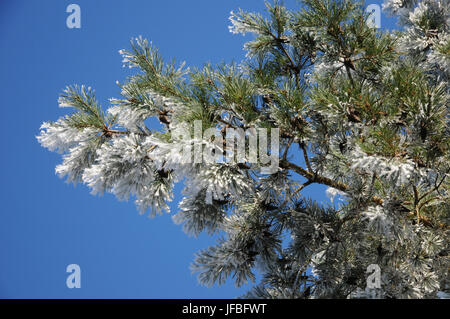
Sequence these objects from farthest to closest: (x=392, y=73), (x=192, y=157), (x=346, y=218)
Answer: (x=346, y=218) → (x=392, y=73) → (x=192, y=157)

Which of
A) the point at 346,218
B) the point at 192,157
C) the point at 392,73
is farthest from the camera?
the point at 346,218

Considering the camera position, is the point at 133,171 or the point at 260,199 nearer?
the point at 133,171

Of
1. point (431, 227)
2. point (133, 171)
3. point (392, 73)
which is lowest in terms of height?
point (431, 227)

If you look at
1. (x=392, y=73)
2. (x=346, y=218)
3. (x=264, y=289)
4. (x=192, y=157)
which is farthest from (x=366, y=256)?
(x=192, y=157)

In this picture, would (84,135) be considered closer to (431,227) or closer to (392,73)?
(392,73)

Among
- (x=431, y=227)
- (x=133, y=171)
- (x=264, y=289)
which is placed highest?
(x=133, y=171)

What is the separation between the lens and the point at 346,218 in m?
0.99

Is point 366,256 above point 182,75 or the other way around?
the other way around

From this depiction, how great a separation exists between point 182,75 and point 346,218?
0.51 metres

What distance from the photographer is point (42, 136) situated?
0.88 meters
